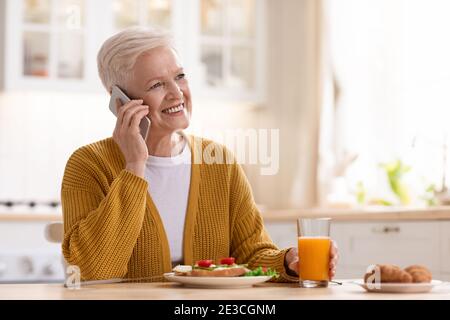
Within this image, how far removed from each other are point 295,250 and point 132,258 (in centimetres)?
48

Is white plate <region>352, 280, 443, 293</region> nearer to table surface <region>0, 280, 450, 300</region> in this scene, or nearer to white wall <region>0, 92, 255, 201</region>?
table surface <region>0, 280, 450, 300</region>

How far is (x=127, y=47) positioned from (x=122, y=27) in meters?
2.28

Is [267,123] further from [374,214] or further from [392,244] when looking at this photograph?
[392,244]

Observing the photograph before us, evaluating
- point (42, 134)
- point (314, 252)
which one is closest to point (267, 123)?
point (42, 134)

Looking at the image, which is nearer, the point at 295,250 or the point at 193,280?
the point at 193,280

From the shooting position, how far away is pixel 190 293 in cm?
154

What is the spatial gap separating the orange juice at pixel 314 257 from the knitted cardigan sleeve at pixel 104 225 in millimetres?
489

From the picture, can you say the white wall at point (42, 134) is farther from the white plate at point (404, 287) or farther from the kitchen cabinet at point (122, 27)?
the white plate at point (404, 287)

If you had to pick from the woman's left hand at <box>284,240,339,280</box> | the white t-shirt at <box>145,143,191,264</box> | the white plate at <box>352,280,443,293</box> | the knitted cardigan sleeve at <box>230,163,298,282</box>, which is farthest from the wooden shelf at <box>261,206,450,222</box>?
the white plate at <box>352,280,443,293</box>

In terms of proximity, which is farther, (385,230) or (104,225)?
(385,230)

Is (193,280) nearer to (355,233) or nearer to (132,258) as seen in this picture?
(132,258)

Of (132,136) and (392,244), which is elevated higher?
(132,136)

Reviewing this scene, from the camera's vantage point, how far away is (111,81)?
8.02 feet

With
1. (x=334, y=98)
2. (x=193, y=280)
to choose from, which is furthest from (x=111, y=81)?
(x=334, y=98)
